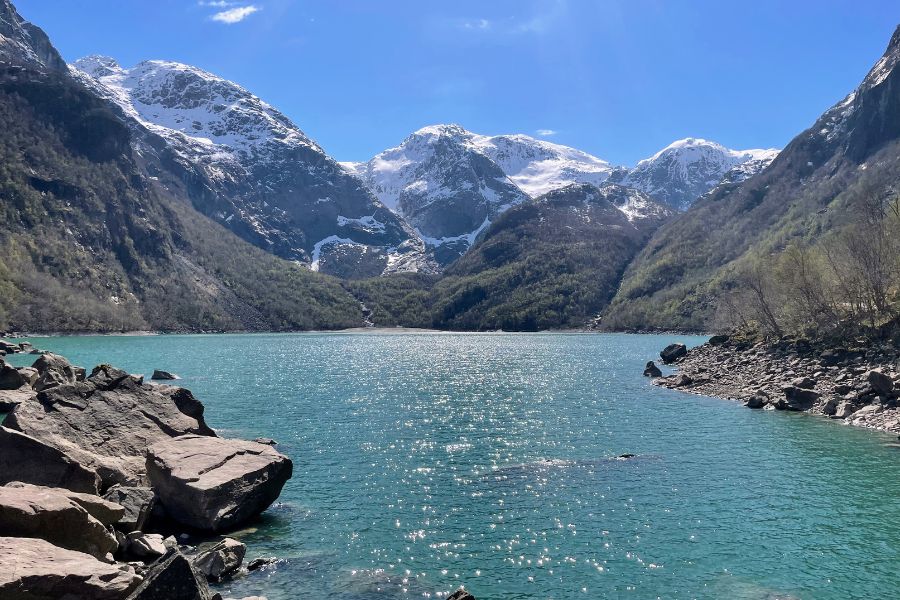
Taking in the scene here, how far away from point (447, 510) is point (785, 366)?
7166 cm

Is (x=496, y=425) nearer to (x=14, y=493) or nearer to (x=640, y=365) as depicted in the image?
(x=14, y=493)

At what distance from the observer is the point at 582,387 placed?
319 feet

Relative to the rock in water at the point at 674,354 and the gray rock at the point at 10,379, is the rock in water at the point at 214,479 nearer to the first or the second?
the gray rock at the point at 10,379

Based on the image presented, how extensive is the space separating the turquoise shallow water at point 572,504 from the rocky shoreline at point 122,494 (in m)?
2.48

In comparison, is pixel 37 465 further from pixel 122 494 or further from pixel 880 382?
pixel 880 382

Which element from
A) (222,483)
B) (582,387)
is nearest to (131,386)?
(222,483)

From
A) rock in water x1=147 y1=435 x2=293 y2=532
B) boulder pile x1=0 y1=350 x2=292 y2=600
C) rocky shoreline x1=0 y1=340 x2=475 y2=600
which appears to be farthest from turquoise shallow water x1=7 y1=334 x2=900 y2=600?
boulder pile x1=0 y1=350 x2=292 y2=600

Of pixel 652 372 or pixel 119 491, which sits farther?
pixel 652 372

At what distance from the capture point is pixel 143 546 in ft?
83.7

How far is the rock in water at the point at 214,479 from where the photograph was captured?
98.7 ft

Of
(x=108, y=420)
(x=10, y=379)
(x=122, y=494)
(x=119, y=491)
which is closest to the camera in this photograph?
(x=122, y=494)

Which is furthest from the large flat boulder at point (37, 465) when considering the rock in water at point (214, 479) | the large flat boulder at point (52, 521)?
the large flat boulder at point (52, 521)

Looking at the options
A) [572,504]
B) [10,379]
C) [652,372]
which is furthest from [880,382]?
[10,379]

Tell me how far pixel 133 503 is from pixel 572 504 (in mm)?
24289
